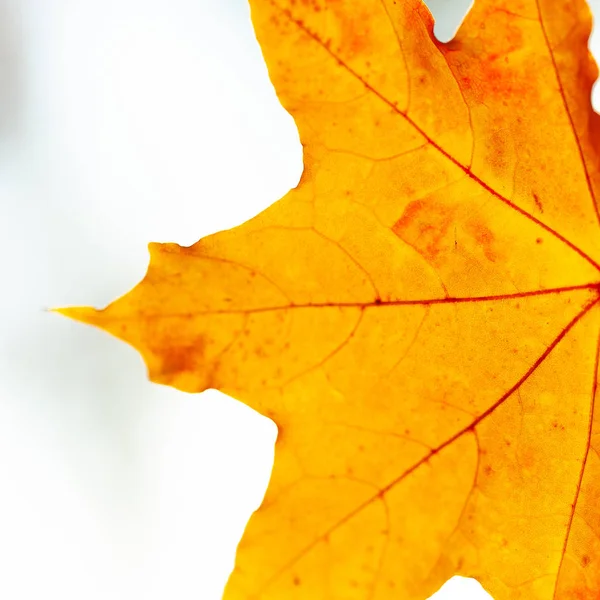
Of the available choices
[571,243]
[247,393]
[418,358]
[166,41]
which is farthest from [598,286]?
[166,41]

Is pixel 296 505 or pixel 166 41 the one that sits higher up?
pixel 166 41

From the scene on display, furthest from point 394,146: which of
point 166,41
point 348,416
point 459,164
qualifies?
point 166,41

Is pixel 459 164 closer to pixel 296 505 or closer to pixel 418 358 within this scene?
pixel 418 358

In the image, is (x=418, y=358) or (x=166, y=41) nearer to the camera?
(x=418, y=358)

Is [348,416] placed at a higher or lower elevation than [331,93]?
lower

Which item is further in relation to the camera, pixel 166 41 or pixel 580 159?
pixel 166 41

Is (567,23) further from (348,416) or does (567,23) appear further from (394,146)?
(348,416)
